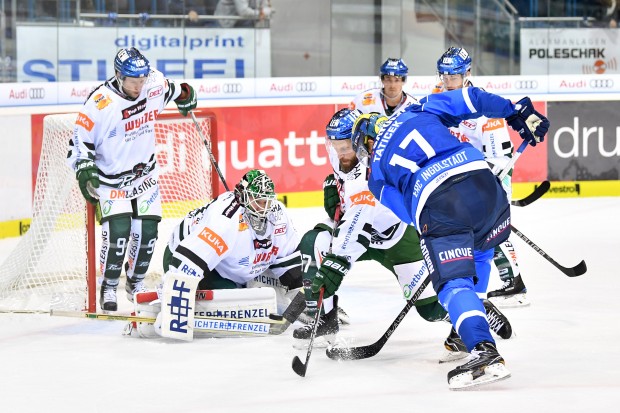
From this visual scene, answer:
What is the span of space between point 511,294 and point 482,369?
6.20 feet

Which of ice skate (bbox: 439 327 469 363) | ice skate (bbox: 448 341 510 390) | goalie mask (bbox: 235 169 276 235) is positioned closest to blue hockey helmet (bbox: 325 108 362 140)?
goalie mask (bbox: 235 169 276 235)

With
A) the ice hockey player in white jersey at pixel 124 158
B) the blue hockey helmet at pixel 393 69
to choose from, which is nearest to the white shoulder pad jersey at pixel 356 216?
the ice hockey player in white jersey at pixel 124 158

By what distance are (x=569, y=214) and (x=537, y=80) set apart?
1544mm

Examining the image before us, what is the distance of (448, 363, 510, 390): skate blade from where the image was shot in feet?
12.8

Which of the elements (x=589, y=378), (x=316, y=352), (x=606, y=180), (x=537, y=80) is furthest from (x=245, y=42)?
(x=589, y=378)

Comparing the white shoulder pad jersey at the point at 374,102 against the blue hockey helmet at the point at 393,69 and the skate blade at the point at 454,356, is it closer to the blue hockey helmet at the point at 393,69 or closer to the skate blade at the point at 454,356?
the blue hockey helmet at the point at 393,69

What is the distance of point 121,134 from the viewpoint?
18.7 ft

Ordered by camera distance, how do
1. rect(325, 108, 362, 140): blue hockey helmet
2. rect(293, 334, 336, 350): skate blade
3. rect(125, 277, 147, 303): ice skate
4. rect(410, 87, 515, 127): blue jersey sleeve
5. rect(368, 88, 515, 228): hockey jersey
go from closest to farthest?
rect(368, 88, 515, 228): hockey jersey
rect(410, 87, 515, 127): blue jersey sleeve
rect(325, 108, 362, 140): blue hockey helmet
rect(293, 334, 336, 350): skate blade
rect(125, 277, 147, 303): ice skate

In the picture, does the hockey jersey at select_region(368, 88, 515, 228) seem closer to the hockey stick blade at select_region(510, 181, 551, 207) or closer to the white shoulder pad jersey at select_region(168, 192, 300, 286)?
the white shoulder pad jersey at select_region(168, 192, 300, 286)

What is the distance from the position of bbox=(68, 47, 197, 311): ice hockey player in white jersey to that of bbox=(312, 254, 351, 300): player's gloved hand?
4.45 feet

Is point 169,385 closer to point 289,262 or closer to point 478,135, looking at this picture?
point 289,262

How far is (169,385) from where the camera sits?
4.22 m

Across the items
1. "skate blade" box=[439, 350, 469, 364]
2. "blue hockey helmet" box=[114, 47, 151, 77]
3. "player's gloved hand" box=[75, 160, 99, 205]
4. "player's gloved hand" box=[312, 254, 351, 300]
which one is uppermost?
"blue hockey helmet" box=[114, 47, 151, 77]

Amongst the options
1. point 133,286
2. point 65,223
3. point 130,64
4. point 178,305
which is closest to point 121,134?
point 130,64
